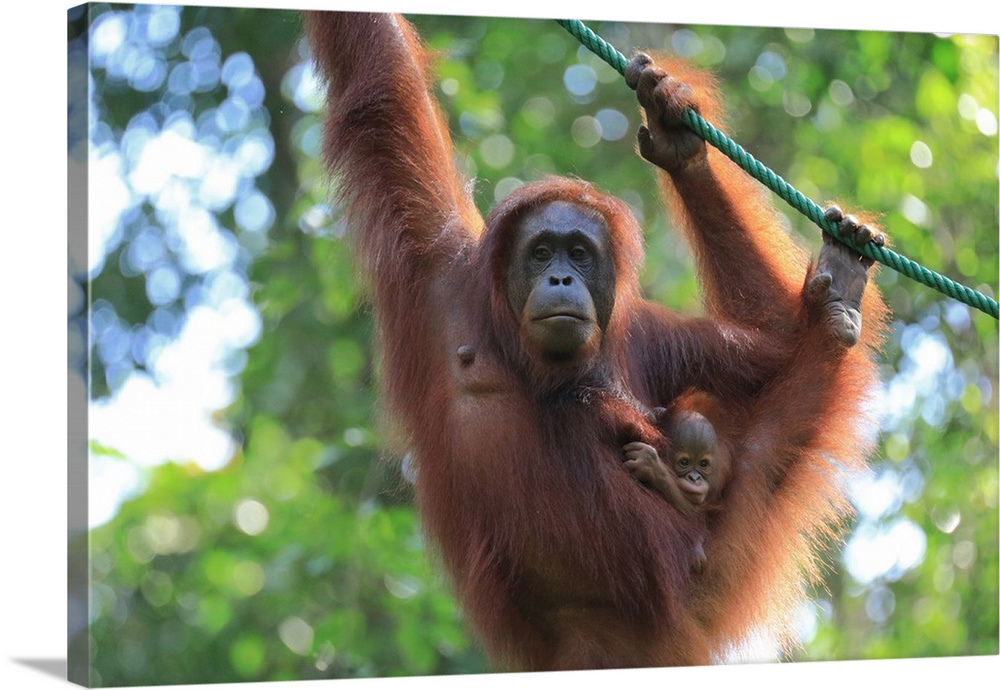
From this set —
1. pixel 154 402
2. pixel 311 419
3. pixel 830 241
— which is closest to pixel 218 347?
pixel 311 419

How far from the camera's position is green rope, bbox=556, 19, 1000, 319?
396 centimetres

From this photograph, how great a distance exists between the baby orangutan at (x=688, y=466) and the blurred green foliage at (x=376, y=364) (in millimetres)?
935

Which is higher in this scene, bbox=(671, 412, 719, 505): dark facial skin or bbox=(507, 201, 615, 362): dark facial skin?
bbox=(507, 201, 615, 362): dark facial skin

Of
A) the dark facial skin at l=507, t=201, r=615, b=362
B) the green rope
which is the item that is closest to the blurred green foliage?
the dark facial skin at l=507, t=201, r=615, b=362

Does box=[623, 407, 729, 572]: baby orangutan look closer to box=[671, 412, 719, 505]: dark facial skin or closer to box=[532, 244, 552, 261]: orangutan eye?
box=[671, 412, 719, 505]: dark facial skin

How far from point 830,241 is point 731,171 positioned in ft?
2.24

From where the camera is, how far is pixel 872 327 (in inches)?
193

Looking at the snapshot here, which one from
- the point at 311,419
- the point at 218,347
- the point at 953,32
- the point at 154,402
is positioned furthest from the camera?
the point at 311,419

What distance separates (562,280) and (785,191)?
2.40ft

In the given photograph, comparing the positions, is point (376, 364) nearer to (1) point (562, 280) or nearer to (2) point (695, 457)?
(1) point (562, 280)

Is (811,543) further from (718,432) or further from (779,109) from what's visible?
(779,109)

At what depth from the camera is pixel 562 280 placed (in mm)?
4113

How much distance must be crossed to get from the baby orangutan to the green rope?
805 millimetres

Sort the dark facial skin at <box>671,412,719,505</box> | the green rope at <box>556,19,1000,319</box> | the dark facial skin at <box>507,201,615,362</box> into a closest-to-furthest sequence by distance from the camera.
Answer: the green rope at <box>556,19,1000,319</box> → the dark facial skin at <box>507,201,615,362</box> → the dark facial skin at <box>671,412,719,505</box>
